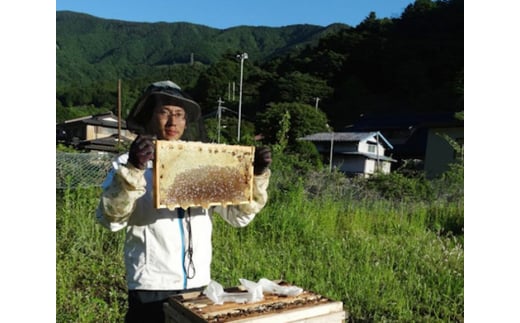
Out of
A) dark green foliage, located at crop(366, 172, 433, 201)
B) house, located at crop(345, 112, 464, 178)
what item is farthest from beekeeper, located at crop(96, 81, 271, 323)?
house, located at crop(345, 112, 464, 178)

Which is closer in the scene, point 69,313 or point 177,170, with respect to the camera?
point 177,170

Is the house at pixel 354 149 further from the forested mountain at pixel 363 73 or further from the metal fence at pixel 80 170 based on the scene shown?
the metal fence at pixel 80 170

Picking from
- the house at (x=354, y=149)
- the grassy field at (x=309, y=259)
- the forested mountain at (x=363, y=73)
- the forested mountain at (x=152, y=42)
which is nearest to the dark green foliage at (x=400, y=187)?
the grassy field at (x=309, y=259)

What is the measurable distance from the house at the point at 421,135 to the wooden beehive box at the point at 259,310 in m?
11.0

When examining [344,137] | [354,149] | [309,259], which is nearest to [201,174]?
[309,259]

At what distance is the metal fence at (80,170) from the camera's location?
4.34 meters

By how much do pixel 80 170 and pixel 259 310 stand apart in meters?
3.77

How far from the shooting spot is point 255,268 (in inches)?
141

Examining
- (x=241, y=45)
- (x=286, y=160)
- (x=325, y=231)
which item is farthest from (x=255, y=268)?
(x=241, y=45)

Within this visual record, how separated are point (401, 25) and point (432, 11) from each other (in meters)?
4.00

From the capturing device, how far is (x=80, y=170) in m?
4.44

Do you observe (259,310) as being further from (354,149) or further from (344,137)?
(344,137)

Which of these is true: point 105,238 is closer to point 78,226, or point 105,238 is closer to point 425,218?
point 78,226

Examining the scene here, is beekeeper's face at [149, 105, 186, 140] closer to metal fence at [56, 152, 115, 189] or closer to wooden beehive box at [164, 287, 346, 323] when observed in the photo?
wooden beehive box at [164, 287, 346, 323]
